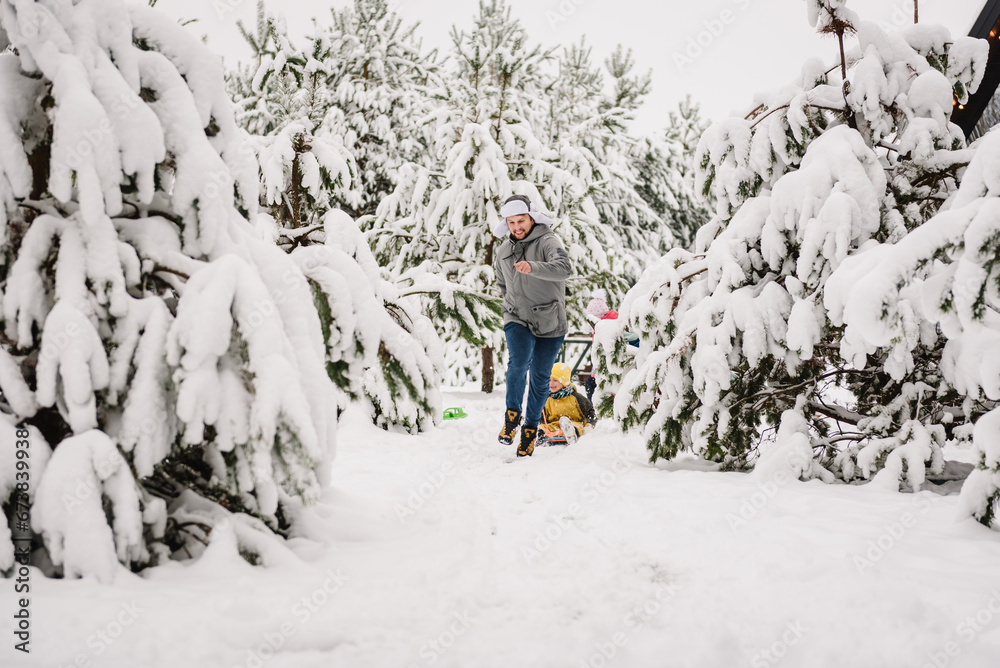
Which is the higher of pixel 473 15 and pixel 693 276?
pixel 473 15

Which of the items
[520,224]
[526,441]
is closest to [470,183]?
[520,224]

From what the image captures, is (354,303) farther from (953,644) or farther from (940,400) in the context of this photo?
(940,400)

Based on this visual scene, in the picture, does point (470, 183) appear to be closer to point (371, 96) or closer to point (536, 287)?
point (536, 287)

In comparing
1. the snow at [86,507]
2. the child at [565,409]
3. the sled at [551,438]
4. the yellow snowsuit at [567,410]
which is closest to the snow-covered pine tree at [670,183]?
the child at [565,409]

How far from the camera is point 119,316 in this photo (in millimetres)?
1822

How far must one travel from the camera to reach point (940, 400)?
317cm

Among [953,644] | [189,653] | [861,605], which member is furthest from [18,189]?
[953,644]

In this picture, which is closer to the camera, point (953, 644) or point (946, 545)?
point (953, 644)

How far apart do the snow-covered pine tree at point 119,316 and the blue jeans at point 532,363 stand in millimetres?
2657

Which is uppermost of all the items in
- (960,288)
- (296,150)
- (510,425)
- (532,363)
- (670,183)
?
(670,183)

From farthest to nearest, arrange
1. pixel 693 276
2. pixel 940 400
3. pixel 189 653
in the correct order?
pixel 693 276 < pixel 940 400 < pixel 189 653

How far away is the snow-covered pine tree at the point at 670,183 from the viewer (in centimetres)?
1445

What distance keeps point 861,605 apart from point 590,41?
1707 cm

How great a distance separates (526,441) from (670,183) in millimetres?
13000
